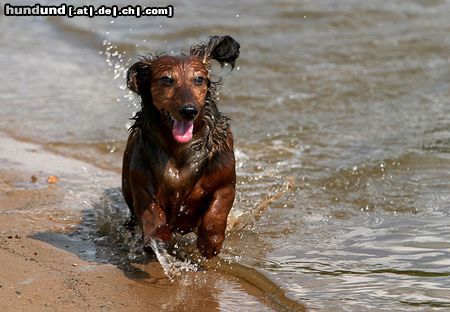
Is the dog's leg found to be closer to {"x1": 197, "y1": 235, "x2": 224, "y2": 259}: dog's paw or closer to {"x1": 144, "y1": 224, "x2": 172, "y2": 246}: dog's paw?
{"x1": 197, "y1": 235, "x2": 224, "y2": 259}: dog's paw

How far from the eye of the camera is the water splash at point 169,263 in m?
5.10

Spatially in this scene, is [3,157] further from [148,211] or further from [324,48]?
[324,48]

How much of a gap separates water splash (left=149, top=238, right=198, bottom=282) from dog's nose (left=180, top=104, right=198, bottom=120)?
2.35 feet

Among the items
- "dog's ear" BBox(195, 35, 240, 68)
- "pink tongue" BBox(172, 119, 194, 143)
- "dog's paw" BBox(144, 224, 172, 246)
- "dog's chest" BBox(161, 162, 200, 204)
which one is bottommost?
"dog's paw" BBox(144, 224, 172, 246)

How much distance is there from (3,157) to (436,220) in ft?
11.9

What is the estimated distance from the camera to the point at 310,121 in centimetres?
937

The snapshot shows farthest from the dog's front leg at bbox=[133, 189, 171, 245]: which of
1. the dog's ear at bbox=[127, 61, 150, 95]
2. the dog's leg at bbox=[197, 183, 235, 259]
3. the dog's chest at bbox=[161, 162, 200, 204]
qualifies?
the dog's ear at bbox=[127, 61, 150, 95]

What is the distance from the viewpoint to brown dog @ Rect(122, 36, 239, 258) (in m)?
5.25

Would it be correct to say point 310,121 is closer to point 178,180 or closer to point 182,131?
point 178,180

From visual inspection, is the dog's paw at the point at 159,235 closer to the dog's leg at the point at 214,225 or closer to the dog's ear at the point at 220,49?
the dog's leg at the point at 214,225

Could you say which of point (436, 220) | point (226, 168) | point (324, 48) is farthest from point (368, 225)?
point (324, 48)

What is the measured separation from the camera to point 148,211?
5336 mm

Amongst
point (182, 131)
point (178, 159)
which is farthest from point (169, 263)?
point (182, 131)

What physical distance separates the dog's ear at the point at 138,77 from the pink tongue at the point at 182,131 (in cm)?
40
